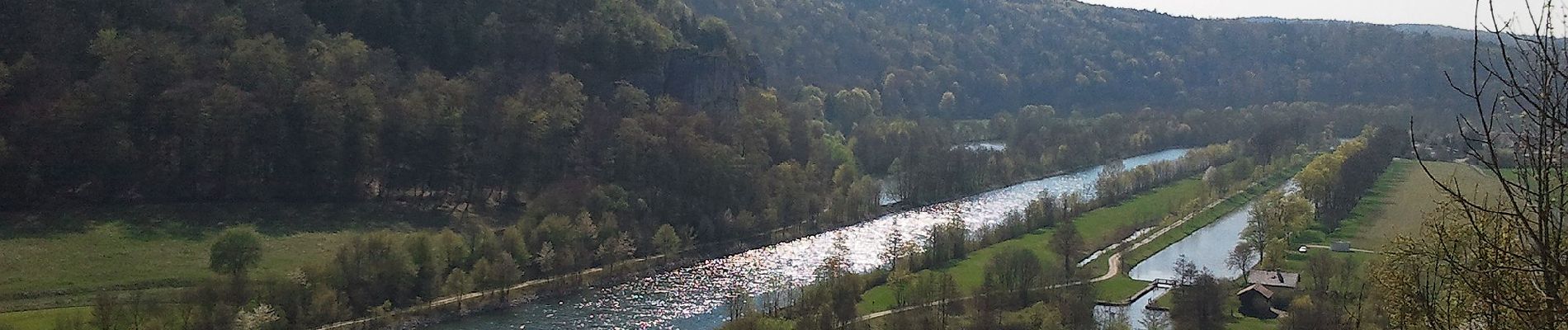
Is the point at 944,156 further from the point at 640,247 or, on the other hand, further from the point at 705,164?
the point at 640,247

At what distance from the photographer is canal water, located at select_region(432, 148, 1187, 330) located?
4616 cm

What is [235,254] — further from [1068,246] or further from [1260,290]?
[1260,290]

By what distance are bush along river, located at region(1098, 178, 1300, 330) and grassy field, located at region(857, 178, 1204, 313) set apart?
130 inches

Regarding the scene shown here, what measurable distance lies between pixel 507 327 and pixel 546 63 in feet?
119

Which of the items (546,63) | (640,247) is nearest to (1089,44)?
(546,63)

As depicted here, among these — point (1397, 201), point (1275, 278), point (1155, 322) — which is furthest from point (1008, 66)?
point (1155, 322)

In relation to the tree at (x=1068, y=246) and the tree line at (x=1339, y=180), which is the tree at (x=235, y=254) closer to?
the tree at (x=1068, y=246)

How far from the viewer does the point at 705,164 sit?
70.5 meters

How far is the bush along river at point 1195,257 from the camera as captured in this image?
48.9 metres

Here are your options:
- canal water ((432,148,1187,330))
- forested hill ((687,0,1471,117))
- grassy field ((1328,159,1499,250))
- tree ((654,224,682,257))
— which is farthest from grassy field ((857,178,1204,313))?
forested hill ((687,0,1471,117))

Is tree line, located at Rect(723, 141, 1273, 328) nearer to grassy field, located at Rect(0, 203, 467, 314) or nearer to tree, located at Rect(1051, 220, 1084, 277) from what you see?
tree, located at Rect(1051, 220, 1084, 277)

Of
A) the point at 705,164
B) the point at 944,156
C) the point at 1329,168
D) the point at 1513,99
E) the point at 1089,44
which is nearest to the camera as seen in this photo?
the point at 1513,99

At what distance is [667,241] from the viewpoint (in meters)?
59.6

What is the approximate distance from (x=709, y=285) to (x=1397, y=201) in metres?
50.2
